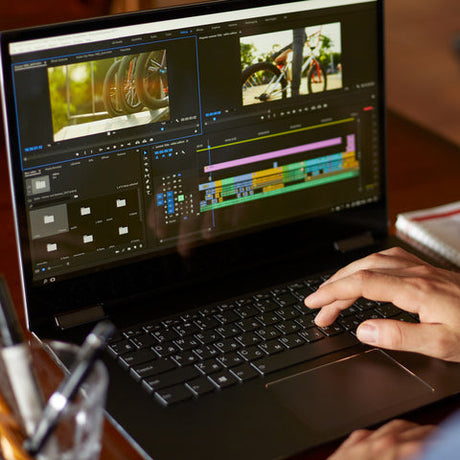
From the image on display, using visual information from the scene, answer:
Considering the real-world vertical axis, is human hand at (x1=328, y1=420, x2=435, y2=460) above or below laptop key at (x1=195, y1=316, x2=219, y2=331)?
below

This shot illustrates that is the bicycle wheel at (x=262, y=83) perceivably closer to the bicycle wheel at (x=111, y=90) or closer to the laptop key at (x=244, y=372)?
the bicycle wheel at (x=111, y=90)

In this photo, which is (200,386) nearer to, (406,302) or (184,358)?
(184,358)

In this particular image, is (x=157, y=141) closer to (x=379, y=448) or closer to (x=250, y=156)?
(x=250, y=156)

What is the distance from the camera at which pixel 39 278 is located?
102cm

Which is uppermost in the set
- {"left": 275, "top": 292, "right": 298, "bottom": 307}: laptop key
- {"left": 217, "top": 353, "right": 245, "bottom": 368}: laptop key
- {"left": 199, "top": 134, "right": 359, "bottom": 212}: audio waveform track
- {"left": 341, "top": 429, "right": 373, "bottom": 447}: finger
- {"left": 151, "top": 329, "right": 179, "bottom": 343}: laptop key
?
{"left": 199, "top": 134, "right": 359, "bottom": 212}: audio waveform track

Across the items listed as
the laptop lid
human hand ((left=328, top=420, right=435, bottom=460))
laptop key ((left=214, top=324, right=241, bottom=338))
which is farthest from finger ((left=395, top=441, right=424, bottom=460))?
the laptop lid

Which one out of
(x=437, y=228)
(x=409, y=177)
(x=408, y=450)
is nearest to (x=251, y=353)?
(x=408, y=450)

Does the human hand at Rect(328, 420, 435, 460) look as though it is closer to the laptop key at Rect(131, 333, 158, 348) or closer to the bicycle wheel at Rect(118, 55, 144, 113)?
the laptop key at Rect(131, 333, 158, 348)

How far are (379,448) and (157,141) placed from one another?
497mm

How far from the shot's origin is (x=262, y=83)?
1114mm

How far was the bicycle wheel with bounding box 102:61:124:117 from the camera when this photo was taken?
100 cm

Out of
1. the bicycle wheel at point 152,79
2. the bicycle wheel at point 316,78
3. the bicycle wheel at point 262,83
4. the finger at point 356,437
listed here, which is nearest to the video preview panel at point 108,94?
the bicycle wheel at point 152,79

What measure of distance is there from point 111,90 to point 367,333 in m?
0.45

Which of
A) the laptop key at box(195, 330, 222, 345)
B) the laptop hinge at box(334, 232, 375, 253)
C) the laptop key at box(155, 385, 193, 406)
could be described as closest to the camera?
the laptop key at box(155, 385, 193, 406)
